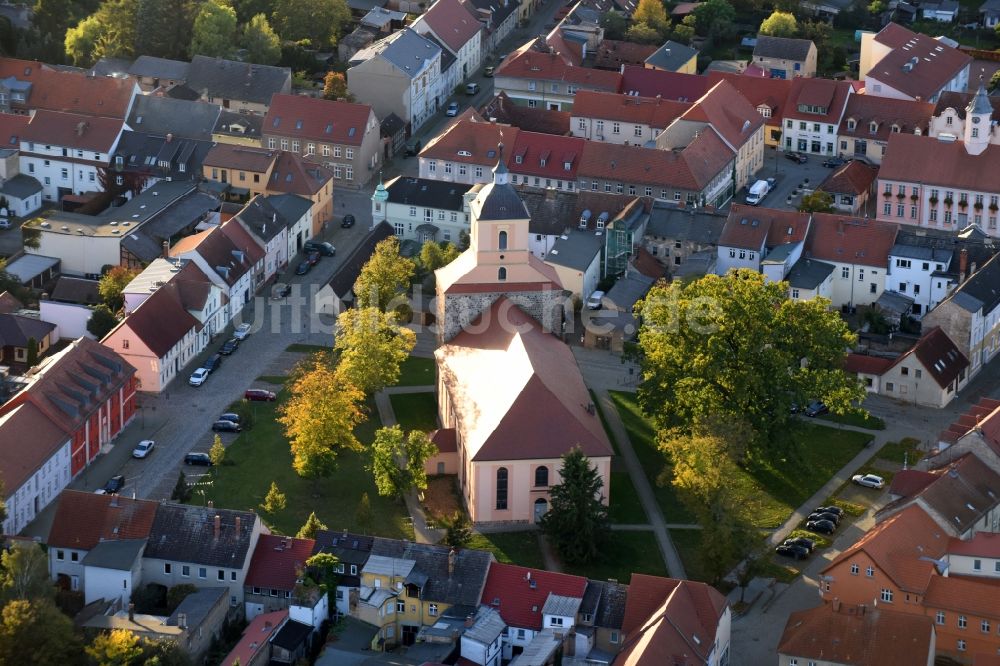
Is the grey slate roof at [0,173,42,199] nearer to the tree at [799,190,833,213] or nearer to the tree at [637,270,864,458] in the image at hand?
the tree at [637,270,864,458]

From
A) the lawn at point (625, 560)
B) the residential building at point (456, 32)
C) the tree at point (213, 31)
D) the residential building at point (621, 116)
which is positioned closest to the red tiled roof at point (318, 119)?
the residential building at point (621, 116)

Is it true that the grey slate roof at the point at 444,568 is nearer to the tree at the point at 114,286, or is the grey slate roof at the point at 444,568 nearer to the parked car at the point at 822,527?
the parked car at the point at 822,527

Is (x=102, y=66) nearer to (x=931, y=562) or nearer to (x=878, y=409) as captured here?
(x=878, y=409)

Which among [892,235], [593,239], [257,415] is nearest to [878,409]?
[892,235]

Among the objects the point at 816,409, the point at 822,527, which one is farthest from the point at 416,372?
the point at 822,527

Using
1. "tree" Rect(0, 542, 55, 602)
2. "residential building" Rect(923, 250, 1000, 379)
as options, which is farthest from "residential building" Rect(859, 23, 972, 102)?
"tree" Rect(0, 542, 55, 602)

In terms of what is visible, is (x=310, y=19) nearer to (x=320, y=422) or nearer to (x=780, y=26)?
(x=780, y=26)

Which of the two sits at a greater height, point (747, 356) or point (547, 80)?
point (747, 356)
